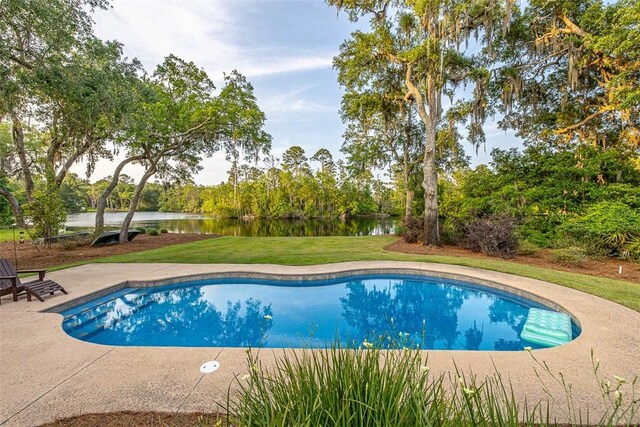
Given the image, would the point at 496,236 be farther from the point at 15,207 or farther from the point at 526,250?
the point at 15,207

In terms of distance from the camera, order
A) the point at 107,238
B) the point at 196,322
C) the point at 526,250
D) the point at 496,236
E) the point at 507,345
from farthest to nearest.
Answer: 1. the point at 107,238
2. the point at 526,250
3. the point at 496,236
4. the point at 196,322
5. the point at 507,345

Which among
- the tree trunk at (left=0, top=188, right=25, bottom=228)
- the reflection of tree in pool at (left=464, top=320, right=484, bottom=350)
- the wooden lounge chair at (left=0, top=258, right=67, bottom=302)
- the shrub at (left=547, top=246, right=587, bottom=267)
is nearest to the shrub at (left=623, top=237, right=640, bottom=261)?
the shrub at (left=547, top=246, right=587, bottom=267)

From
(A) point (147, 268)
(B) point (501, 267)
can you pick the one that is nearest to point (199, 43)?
(A) point (147, 268)

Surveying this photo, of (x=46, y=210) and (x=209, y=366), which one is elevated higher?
(x=46, y=210)

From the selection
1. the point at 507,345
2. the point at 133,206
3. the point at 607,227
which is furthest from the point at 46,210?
the point at 607,227

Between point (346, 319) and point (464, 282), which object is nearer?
point (346, 319)

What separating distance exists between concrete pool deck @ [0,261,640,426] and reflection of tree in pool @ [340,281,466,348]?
4.92 feet

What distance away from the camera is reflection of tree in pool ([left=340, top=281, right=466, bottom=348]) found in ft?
15.6

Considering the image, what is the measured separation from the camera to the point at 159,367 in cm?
291

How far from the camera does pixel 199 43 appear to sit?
9805mm

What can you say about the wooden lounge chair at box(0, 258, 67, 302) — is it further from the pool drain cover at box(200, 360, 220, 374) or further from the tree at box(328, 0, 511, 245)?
the tree at box(328, 0, 511, 245)

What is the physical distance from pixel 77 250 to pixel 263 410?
503 inches

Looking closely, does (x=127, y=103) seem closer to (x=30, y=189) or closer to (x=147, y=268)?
(x=147, y=268)

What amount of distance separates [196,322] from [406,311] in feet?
13.2
